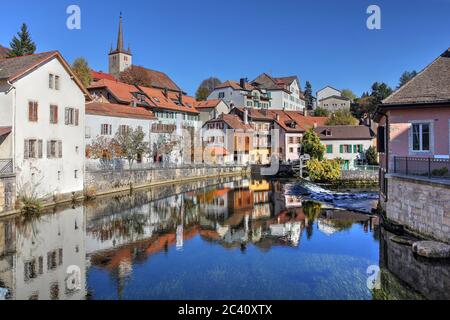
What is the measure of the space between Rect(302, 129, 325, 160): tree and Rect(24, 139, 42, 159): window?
38601 mm

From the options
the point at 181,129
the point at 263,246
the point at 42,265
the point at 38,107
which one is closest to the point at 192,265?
the point at 263,246

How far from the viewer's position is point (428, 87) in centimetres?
1997

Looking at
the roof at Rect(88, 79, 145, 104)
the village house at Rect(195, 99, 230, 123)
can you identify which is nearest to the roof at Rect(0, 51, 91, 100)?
the roof at Rect(88, 79, 145, 104)

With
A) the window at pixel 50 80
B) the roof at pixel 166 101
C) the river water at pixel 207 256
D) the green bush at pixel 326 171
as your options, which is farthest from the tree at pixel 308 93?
the window at pixel 50 80

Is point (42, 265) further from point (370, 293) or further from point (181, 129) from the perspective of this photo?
point (181, 129)

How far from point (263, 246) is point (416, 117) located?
974 cm

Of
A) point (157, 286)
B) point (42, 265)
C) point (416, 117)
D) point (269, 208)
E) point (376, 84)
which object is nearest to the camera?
point (157, 286)

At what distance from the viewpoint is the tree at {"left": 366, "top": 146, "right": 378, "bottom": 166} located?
181 ft

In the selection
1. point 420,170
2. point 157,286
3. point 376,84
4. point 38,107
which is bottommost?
point 157,286

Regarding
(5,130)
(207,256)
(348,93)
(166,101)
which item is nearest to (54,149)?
(5,130)

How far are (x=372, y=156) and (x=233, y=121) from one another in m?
23.2

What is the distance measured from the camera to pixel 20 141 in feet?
82.5

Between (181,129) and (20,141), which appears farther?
(181,129)

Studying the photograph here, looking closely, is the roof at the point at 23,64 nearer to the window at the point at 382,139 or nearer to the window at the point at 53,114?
the window at the point at 53,114
